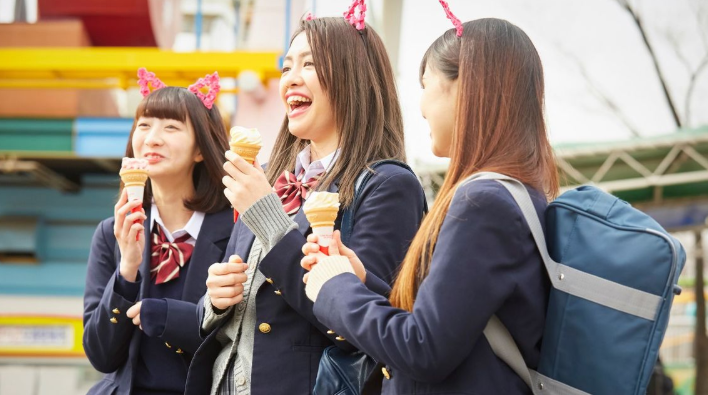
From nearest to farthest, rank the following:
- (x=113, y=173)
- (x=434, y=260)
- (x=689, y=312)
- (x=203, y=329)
Result: (x=434, y=260) → (x=203, y=329) → (x=113, y=173) → (x=689, y=312)

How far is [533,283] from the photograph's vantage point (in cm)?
191

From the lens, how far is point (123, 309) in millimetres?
3139

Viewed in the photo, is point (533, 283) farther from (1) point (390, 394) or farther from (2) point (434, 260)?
(1) point (390, 394)

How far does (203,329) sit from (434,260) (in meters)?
1.08

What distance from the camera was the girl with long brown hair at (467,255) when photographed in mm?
1846

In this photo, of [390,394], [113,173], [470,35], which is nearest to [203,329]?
Answer: [390,394]

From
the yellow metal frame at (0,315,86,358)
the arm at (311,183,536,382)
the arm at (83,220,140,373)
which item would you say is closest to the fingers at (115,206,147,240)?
the arm at (83,220,140,373)

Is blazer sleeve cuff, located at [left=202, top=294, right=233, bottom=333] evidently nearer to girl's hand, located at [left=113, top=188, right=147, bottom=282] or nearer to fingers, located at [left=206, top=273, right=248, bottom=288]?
fingers, located at [left=206, top=273, right=248, bottom=288]

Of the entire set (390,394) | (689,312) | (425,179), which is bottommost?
(689,312)

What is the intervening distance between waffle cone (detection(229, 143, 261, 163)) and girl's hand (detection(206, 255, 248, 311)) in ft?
0.99

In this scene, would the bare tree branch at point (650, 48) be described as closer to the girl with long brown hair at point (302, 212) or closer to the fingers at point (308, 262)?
the girl with long brown hair at point (302, 212)

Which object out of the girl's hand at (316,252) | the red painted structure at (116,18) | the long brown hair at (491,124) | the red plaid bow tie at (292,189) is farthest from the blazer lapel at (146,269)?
the red painted structure at (116,18)

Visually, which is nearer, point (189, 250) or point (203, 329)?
point (203, 329)

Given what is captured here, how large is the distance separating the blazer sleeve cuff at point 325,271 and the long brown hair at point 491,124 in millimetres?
151
